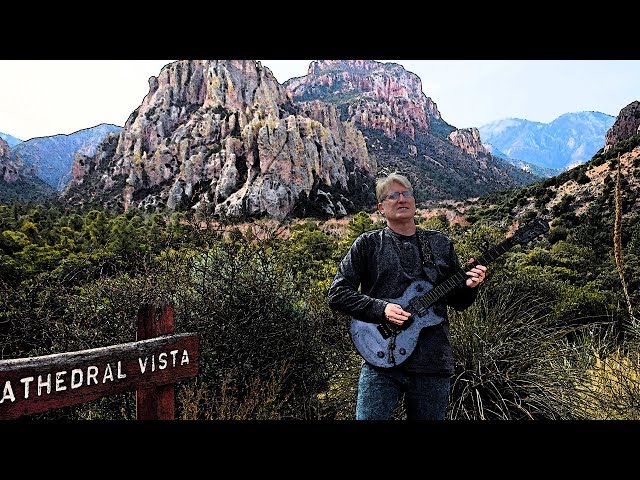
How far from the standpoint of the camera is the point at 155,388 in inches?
76.2

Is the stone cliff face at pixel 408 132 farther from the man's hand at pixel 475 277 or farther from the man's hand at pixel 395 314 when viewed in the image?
the man's hand at pixel 395 314

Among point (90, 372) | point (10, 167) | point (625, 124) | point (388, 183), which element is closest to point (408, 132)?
point (625, 124)

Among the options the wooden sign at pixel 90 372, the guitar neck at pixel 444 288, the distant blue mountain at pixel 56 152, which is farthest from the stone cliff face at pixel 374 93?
the wooden sign at pixel 90 372

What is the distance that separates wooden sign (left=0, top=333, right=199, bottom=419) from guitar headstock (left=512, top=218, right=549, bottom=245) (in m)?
1.33

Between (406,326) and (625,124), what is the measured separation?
38.0 m

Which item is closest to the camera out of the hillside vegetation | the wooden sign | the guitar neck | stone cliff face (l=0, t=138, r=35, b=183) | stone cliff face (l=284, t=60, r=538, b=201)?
the wooden sign

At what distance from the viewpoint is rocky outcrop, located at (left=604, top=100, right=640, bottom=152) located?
107 ft

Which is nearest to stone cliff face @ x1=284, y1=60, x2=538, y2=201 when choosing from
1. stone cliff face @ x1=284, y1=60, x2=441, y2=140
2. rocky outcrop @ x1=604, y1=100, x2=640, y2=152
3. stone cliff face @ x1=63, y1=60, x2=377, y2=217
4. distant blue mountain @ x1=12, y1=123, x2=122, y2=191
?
stone cliff face @ x1=284, y1=60, x2=441, y2=140

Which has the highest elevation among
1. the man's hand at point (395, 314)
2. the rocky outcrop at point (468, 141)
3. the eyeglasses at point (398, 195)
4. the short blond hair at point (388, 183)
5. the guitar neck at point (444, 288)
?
the rocky outcrop at point (468, 141)

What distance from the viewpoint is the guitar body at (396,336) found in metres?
1.78

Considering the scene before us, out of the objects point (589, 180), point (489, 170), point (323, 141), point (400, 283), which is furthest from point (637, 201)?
point (489, 170)

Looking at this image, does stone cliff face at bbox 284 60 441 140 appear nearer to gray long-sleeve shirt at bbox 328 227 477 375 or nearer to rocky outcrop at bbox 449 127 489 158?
rocky outcrop at bbox 449 127 489 158

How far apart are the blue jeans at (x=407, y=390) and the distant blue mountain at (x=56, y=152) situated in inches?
2978

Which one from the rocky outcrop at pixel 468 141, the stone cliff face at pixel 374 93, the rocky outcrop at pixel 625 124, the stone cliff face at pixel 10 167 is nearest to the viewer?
the rocky outcrop at pixel 625 124
